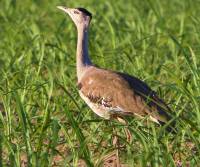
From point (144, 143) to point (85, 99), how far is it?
112 cm

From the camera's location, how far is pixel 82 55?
5.64m

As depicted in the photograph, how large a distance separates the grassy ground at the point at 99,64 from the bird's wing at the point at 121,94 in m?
0.10

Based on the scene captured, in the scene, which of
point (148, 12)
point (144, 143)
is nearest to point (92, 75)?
point (144, 143)

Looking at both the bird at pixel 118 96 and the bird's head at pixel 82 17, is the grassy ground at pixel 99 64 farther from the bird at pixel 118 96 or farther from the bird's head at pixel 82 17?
the bird's head at pixel 82 17

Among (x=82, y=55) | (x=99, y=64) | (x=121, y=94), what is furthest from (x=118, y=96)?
(x=99, y=64)

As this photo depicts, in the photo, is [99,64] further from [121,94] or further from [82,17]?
[121,94]

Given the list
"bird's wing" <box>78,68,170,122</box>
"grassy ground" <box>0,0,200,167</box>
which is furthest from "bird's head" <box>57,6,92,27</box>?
"bird's wing" <box>78,68,170,122</box>

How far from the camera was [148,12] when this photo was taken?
963 cm

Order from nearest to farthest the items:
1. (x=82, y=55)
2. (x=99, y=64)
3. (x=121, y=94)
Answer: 1. (x=121, y=94)
2. (x=82, y=55)
3. (x=99, y=64)

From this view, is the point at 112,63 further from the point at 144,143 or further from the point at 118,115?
the point at 144,143

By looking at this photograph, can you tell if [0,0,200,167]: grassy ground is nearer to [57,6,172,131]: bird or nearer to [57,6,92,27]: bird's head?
[57,6,172,131]: bird

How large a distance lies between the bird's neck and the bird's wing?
173mm

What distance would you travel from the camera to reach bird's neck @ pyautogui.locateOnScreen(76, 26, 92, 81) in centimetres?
554

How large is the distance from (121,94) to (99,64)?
4.35ft
